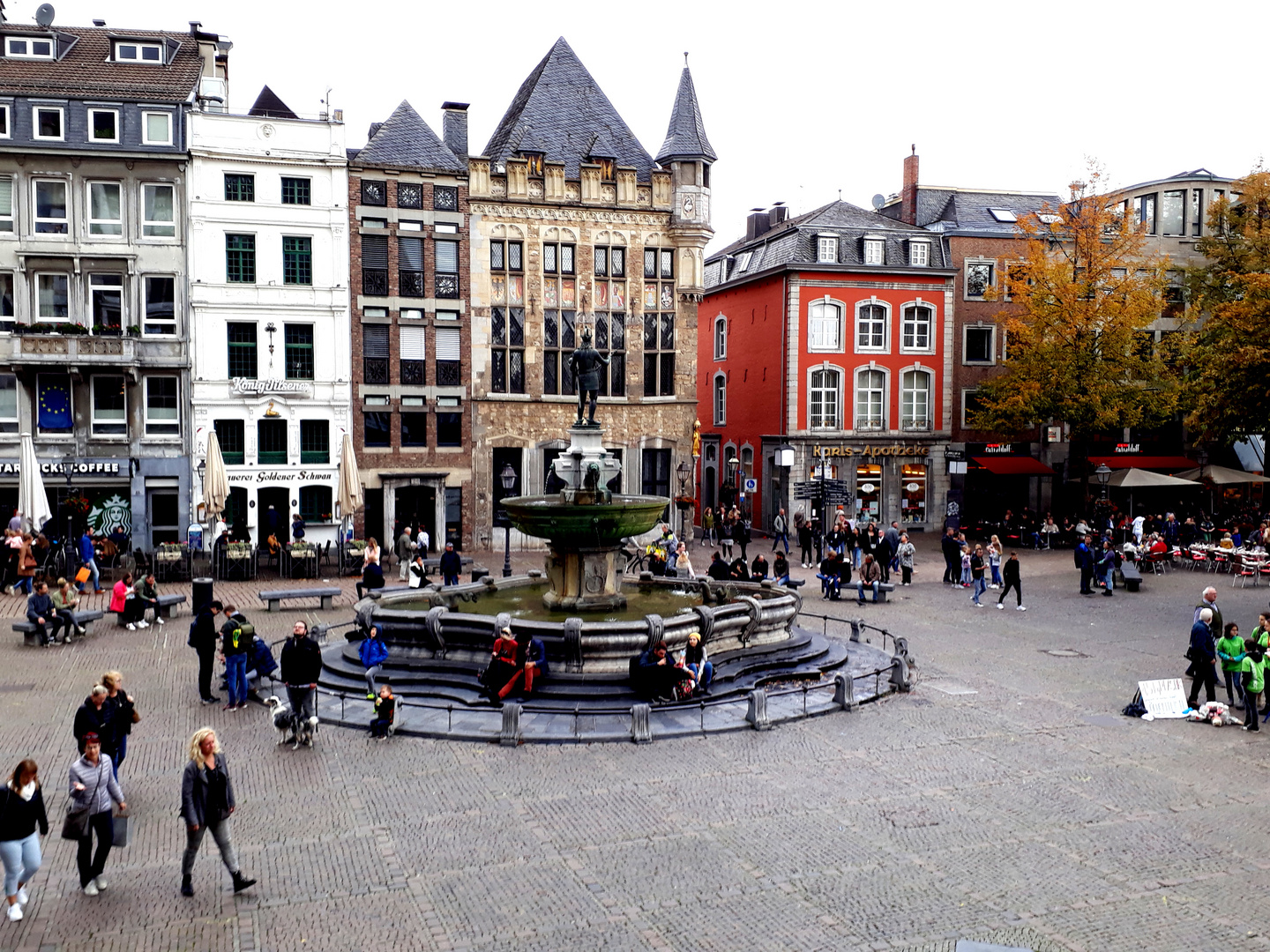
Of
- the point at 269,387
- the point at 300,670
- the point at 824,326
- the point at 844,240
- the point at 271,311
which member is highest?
the point at 844,240

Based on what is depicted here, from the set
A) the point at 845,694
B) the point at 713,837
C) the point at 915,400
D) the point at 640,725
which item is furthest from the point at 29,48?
the point at 713,837

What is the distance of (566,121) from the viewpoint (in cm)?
4269


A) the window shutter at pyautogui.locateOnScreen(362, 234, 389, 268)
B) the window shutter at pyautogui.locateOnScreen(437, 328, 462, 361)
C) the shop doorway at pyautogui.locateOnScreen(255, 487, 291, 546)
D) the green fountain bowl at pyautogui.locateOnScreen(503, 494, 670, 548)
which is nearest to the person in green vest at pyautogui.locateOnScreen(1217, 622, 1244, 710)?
the green fountain bowl at pyautogui.locateOnScreen(503, 494, 670, 548)

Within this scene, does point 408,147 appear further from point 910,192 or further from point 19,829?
point 19,829

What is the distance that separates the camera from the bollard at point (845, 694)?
55.8 ft

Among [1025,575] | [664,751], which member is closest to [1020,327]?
[1025,575]

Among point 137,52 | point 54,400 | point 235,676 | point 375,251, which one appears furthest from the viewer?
point 137,52

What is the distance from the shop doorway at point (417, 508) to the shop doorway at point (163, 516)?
718 centimetres

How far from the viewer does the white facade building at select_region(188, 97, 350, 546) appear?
121 feet

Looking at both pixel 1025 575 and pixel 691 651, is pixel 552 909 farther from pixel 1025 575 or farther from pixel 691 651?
pixel 1025 575

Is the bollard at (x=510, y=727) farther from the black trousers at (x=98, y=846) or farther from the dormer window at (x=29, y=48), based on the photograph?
the dormer window at (x=29, y=48)

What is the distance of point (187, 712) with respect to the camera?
16891 mm

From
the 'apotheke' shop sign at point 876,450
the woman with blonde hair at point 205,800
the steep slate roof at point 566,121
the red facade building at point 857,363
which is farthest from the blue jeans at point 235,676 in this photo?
the 'apotheke' shop sign at point 876,450

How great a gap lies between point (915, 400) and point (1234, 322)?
15.1m
